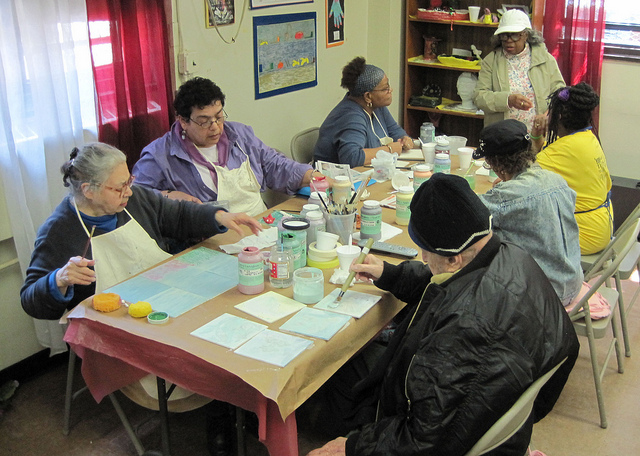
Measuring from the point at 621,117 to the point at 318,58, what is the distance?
2.44m

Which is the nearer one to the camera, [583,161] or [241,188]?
[583,161]

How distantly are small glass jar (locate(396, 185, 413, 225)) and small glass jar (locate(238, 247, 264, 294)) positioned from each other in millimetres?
848

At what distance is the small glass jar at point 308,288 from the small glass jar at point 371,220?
47 cm

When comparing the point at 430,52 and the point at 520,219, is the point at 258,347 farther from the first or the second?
the point at 430,52

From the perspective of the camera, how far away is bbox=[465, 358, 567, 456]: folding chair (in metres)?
1.50

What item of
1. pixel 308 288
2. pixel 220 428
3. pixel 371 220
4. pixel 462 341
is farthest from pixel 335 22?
pixel 462 341

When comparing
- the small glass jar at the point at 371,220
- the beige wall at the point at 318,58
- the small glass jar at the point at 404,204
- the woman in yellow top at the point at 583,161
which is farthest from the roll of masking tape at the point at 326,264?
the beige wall at the point at 318,58

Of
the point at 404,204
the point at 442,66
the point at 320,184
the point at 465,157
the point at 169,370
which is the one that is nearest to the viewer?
the point at 169,370

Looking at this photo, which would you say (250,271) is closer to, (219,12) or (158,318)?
(158,318)

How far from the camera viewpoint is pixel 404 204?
9.17 feet

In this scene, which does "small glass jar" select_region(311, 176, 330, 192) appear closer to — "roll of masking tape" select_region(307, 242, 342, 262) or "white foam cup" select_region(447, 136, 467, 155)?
"roll of masking tape" select_region(307, 242, 342, 262)

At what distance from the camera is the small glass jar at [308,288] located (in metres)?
2.13

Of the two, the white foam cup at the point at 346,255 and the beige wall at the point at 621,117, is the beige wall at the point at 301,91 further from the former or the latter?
the white foam cup at the point at 346,255

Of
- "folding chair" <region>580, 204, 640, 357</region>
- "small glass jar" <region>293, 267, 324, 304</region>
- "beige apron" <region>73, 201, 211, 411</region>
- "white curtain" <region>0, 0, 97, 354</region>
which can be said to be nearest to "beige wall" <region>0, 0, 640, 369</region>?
"white curtain" <region>0, 0, 97, 354</region>
